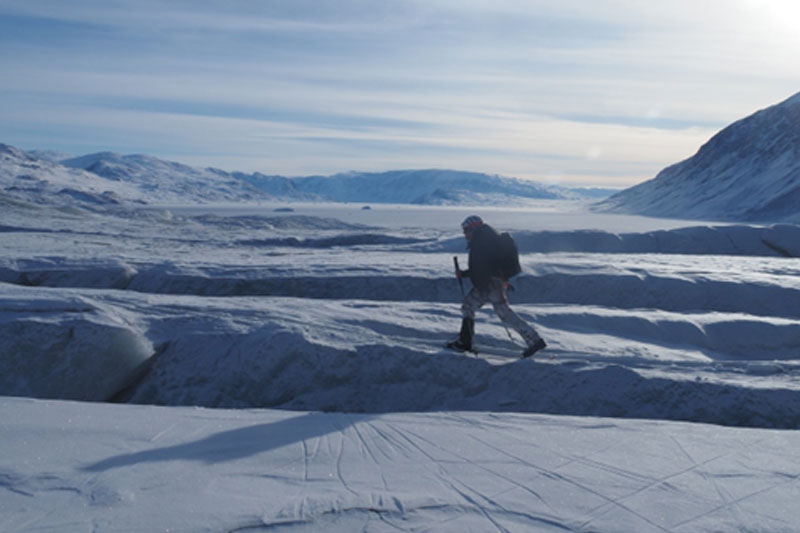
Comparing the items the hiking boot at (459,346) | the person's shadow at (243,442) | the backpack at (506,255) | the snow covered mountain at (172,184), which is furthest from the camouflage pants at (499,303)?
the snow covered mountain at (172,184)

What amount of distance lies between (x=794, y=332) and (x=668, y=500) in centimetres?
578

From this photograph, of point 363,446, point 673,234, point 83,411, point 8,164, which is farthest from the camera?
point 8,164

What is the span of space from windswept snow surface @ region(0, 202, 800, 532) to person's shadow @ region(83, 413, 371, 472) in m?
0.02

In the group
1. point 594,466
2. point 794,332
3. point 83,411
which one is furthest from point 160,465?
point 794,332

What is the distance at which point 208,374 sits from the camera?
20.0ft

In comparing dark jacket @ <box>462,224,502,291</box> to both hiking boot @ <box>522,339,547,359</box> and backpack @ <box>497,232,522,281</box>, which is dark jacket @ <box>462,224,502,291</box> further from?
hiking boot @ <box>522,339,547,359</box>

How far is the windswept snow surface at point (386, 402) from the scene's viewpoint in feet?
10.6

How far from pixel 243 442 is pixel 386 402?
6.95 ft

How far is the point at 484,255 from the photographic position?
574 cm

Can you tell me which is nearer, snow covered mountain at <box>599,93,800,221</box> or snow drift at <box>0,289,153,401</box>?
snow drift at <box>0,289,153,401</box>

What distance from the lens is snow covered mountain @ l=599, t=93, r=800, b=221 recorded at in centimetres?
6344

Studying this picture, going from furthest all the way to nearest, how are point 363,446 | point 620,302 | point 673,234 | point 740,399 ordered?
point 673,234, point 620,302, point 740,399, point 363,446

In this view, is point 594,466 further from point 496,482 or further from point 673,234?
point 673,234

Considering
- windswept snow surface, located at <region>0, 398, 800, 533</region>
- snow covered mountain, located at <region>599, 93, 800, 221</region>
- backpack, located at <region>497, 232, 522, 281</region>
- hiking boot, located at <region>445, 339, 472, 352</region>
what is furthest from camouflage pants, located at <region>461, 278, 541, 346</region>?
snow covered mountain, located at <region>599, 93, 800, 221</region>
